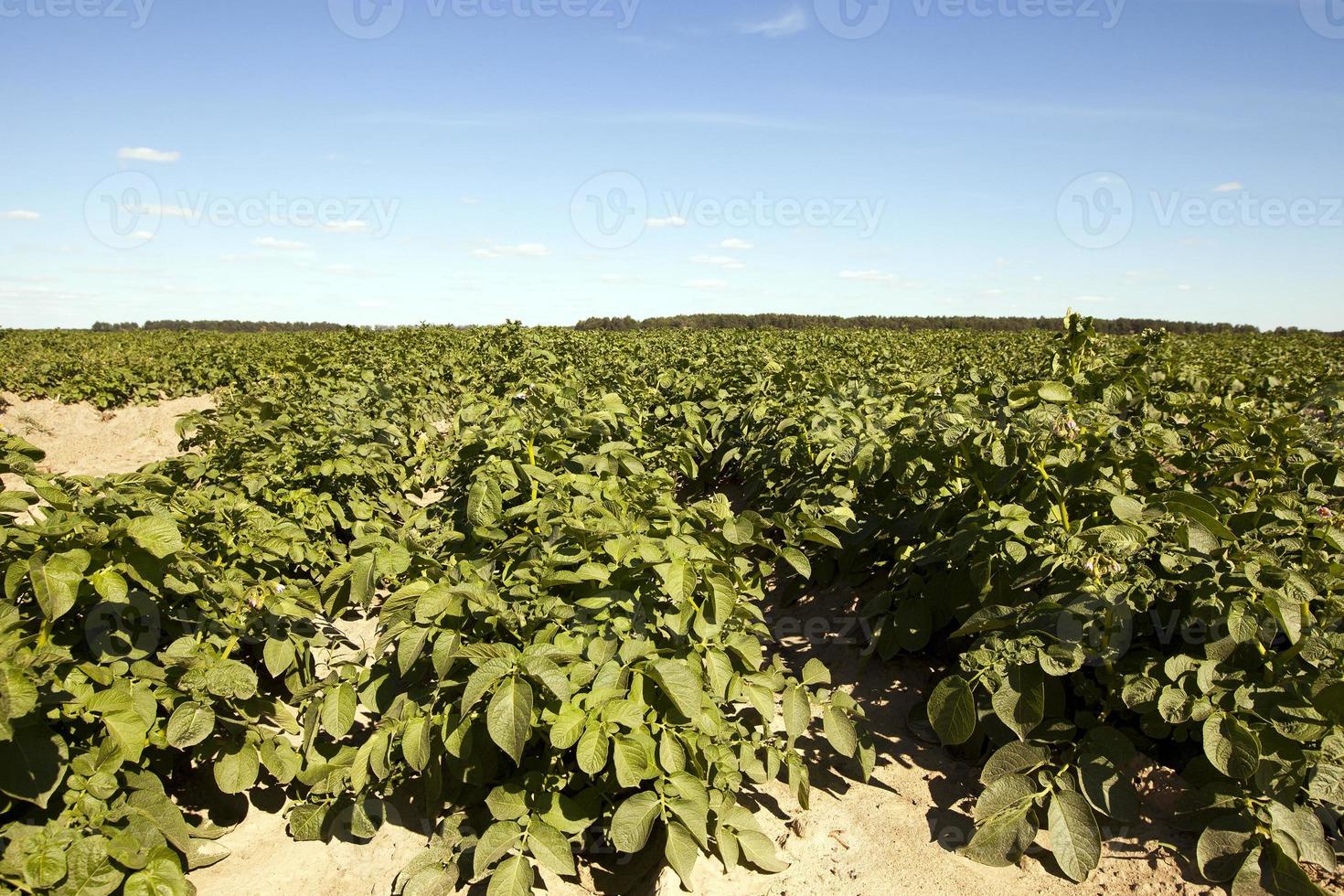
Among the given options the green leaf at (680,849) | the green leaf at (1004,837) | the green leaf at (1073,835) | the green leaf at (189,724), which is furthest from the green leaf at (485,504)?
the green leaf at (1073,835)

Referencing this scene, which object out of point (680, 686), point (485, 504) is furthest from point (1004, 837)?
point (485, 504)

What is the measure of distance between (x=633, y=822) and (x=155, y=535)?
165cm

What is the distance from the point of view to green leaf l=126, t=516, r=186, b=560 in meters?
2.31

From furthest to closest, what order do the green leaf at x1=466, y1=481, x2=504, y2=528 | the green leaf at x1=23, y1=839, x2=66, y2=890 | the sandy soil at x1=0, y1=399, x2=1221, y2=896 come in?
the green leaf at x1=466, y1=481, x2=504, y2=528 → the sandy soil at x1=0, y1=399, x2=1221, y2=896 → the green leaf at x1=23, y1=839, x2=66, y2=890

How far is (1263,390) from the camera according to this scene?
7039 millimetres

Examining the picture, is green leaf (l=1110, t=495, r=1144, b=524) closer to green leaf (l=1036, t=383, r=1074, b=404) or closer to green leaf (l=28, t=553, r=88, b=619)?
green leaf (l=1036, t=383, r=1074, b=404)

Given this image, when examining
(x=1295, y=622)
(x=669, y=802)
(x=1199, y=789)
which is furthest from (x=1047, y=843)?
(x=669, y=802)

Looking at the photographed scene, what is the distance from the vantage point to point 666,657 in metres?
2.48

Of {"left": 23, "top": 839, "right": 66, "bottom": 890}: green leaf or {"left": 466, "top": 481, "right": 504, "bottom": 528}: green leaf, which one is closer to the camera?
{"left": 23, "top": 839, "right": 66, "bottom": 890}: green leaf

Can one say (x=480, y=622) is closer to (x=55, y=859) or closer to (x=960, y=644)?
(x=55, y=859)

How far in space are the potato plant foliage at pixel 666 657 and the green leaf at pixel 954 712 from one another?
0.01 m

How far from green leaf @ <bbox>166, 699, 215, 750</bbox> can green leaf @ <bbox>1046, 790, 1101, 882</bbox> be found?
8.33 feet

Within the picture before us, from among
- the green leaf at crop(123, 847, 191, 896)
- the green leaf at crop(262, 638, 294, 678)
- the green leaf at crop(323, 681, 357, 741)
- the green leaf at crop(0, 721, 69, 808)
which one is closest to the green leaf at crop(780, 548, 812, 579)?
the green leaf at crop(323, 681, 357, 741)

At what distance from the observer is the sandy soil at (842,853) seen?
240 cm
